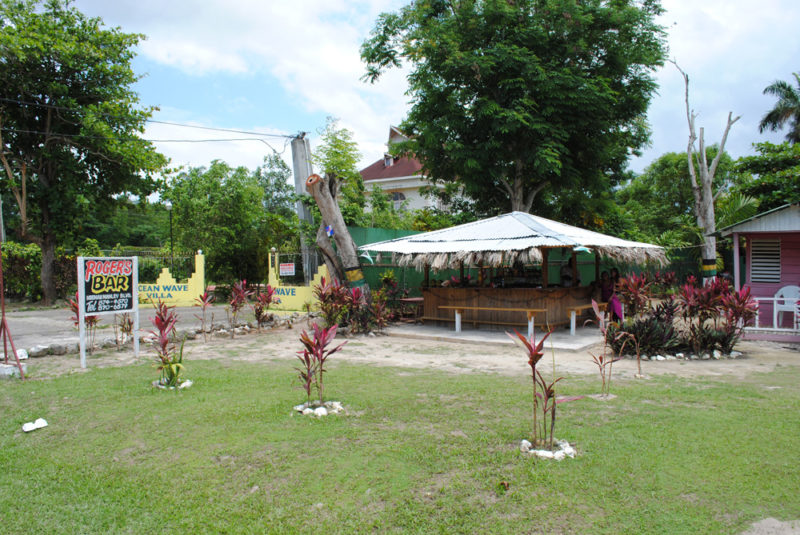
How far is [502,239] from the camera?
12.0m

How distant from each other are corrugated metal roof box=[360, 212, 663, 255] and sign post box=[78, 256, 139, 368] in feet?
20.3

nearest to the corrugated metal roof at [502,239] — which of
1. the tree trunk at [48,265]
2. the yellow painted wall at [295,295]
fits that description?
the yellow painted wall at [295,295]

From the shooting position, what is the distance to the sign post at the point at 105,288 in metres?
8.02

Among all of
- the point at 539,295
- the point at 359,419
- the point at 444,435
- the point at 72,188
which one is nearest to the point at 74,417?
the point at 359,419

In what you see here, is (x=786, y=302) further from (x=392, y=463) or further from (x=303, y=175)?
(x=303, y=175)

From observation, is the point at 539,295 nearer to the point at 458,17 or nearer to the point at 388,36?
the point at 458,17

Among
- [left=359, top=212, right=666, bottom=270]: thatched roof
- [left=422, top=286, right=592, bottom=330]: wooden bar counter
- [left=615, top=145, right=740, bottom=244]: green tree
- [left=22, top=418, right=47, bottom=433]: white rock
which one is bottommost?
[left=22, top=418, right=47, bottom=433]: white rock

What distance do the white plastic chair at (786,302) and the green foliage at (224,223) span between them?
16.4 meters

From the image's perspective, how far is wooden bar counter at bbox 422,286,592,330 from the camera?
11828 millimetres

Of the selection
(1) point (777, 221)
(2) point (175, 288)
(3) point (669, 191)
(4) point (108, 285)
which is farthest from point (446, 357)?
(3) point (669, 191)

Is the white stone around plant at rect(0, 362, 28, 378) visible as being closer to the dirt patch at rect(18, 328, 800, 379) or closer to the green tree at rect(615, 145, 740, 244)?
the dirt patch at rect(18, 328, 800, 379)

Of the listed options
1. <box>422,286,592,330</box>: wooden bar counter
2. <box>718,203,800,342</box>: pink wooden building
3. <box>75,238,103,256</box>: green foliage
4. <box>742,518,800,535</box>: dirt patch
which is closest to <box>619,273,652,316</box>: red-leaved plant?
<box>422,286,592,330</box>: wooden bar counter

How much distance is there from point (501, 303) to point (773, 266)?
6.08 meters

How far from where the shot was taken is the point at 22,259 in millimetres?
20281
